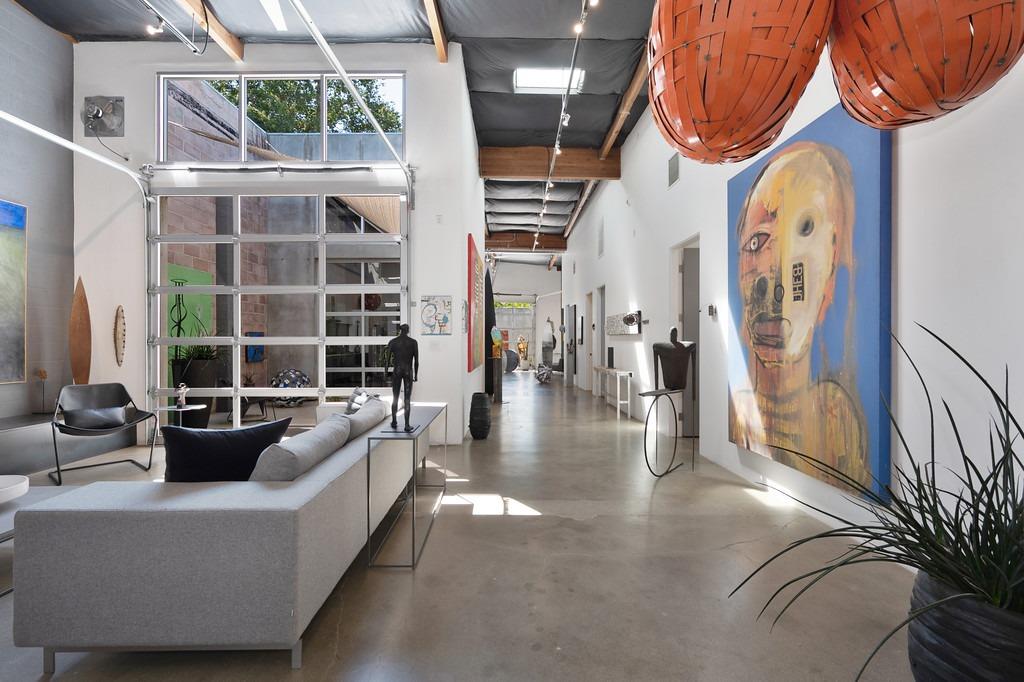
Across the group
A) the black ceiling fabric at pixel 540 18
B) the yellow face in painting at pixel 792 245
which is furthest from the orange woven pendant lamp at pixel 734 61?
the black ceiling fabric at pixel 540 18

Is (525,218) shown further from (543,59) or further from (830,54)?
(830,54)

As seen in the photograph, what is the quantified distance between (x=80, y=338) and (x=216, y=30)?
3.62m

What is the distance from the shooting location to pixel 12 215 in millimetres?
5223

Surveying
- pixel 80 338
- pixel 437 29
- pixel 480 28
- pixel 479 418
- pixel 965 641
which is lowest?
pixel 479 418

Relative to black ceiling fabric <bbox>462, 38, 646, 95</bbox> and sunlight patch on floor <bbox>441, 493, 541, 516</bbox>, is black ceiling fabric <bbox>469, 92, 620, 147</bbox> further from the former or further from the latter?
sunlight patch on floor <bbox>441, 493, 541, 516</bbox>

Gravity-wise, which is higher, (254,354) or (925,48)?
(925,48)

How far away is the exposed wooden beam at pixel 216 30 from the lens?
16.8 ft

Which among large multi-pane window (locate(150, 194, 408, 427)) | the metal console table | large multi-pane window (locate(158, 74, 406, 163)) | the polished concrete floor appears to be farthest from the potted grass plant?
large multi-pane window (locate(158, 74, 406, 163))

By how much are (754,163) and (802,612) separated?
3345 mm

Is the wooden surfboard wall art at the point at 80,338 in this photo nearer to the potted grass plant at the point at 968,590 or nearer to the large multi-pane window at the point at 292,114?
the large multi-pane window at the point at 292,114

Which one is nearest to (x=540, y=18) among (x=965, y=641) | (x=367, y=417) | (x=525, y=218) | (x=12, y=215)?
(x=367, y=417)

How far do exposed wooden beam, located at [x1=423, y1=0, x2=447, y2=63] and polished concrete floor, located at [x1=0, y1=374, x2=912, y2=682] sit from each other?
14.8ft

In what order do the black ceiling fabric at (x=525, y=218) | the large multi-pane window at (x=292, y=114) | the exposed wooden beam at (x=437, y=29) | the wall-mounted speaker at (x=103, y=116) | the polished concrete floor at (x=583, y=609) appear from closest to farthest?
the polished concrete floor at (x=583, y=609) < the exposed wooden beam at (x=437, y=29) < the wall-mounted speaker at (x=103, y=116) < the large multi-pane window at (x=292, y=114) < the black ceiling fabric at (x=525, y=218)

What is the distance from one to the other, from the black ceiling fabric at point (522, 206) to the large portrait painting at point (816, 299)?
7.79m
